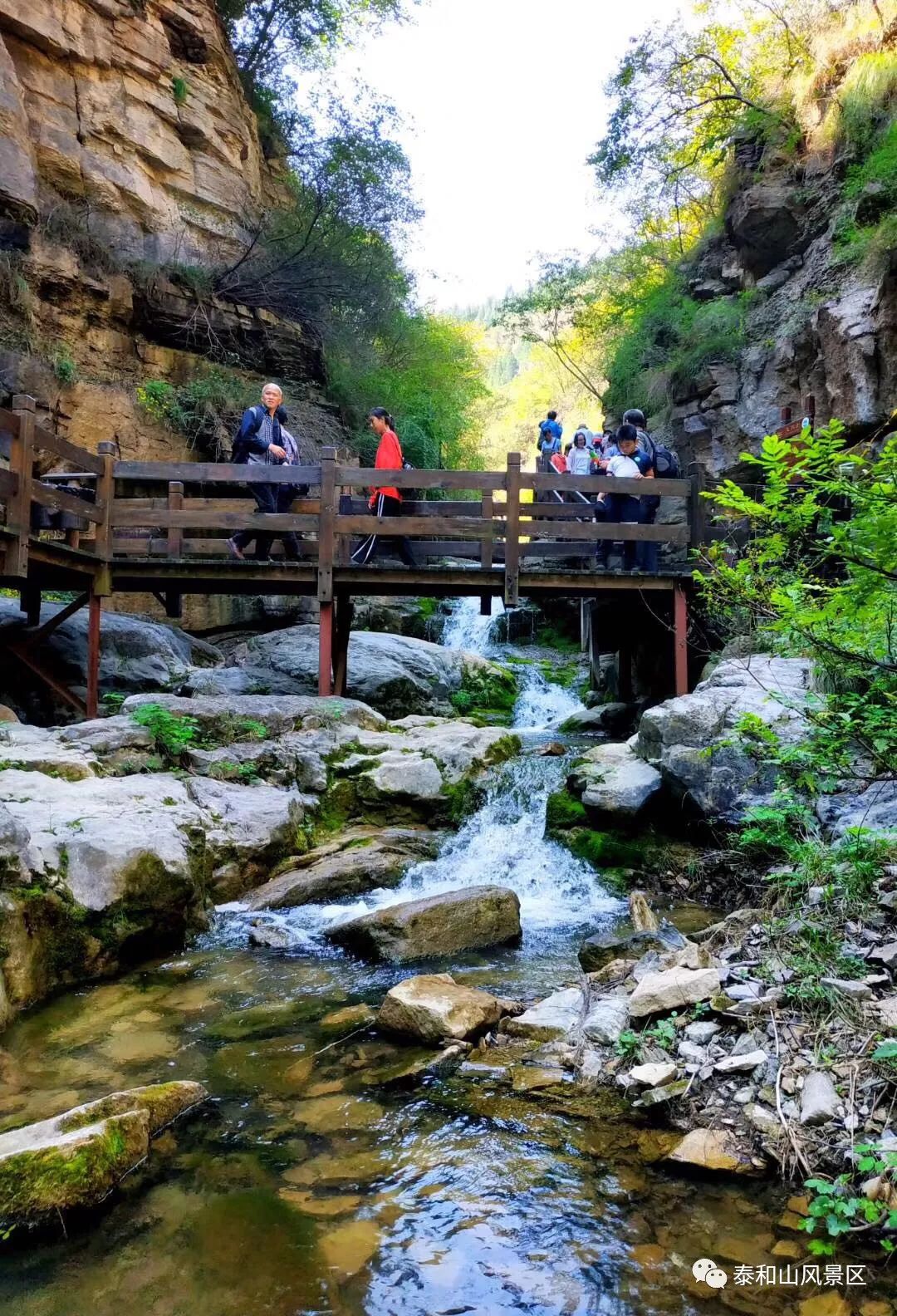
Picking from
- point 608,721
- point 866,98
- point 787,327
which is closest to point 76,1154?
point 608,721

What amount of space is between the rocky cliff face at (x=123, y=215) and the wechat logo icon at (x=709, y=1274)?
51.2 feet

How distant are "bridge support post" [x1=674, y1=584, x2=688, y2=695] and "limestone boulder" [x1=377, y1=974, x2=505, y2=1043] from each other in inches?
261

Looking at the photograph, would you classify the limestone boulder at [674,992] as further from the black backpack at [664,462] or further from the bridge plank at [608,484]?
the black backpack at [664,462]

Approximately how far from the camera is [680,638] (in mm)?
10688

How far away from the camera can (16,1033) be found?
4.41 m

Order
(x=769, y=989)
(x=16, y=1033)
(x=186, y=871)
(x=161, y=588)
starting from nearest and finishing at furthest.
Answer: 1. (x=769, y=989)
2. (x=16, y=1033)
3. (x=186, y=871)
4. (x=161, y=588)

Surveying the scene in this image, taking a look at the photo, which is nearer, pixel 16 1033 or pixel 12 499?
pixel 16 1033

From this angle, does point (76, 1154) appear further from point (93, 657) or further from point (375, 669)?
point (375, 669)

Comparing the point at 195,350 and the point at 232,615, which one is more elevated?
the point at 195,350

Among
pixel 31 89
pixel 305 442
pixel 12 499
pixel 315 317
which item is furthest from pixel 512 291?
pixel 12 499

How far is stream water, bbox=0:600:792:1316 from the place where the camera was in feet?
8.61

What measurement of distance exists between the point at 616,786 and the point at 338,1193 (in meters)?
5.40

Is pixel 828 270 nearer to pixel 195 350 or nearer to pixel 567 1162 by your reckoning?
pixel 195 350

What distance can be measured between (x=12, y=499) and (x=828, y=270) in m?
14.6
